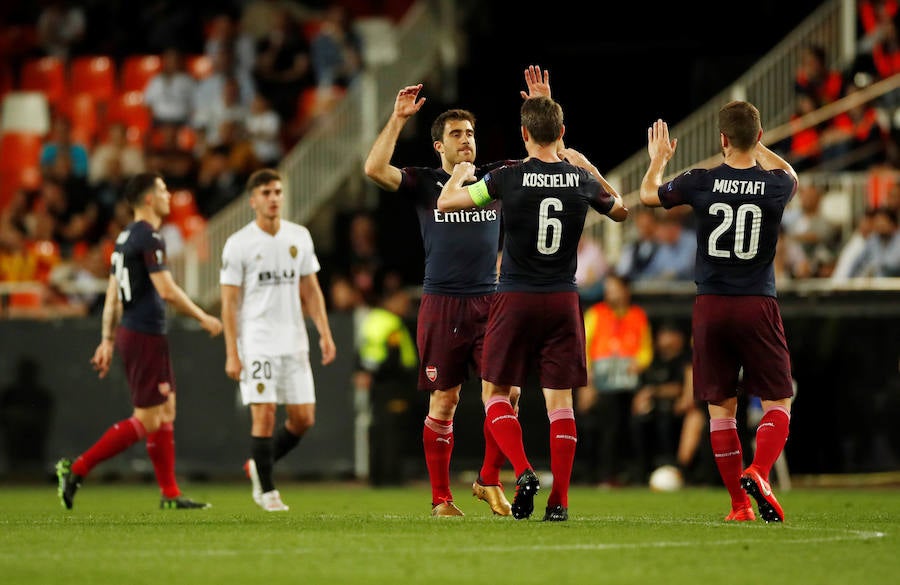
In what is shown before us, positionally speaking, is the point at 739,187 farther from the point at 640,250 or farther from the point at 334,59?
the point at 334,59

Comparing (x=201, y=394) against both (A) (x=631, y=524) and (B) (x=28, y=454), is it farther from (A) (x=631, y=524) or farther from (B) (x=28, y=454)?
(A) (x=631, y=524)

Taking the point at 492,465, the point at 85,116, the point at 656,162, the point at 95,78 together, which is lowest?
the point at 492,465

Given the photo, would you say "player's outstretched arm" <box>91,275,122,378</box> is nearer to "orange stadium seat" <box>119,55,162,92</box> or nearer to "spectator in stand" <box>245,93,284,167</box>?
"spectator in stand" <box>245,93,284,167</box>

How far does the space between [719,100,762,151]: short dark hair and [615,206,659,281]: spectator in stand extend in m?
7.95

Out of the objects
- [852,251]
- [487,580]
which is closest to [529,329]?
[487,580]

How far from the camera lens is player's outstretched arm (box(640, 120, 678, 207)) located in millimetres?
9367

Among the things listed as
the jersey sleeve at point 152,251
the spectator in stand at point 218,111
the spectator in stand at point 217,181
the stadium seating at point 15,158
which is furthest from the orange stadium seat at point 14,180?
the jersey sleeve at point 152,251

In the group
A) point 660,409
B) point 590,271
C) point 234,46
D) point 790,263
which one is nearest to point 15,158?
point 234,46

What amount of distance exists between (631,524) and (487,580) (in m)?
2.98

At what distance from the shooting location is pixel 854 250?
16.5 metres

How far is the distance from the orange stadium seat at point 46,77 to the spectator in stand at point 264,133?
13.3ft

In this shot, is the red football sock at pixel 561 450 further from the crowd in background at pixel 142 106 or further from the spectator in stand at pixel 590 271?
the crowd in background at pixel 142 106

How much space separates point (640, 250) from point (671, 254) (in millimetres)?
377

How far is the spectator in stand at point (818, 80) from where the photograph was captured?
1939cm
